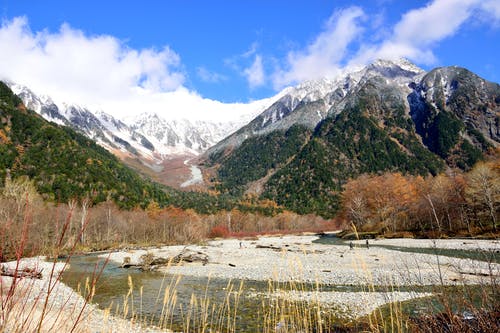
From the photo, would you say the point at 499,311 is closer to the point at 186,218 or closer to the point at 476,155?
the point at 186,218

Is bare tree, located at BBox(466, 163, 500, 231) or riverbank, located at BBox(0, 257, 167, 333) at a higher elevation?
bare tree, located at BBox(466, 163, 500, 231)

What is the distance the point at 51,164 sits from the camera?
326 ft

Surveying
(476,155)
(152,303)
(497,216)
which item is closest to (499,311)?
(152,303)

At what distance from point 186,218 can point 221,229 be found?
50.6 ft

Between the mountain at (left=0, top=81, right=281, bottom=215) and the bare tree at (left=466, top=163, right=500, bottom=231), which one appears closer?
the bare tree at (left=466, top=163, right=500, bottom=231)

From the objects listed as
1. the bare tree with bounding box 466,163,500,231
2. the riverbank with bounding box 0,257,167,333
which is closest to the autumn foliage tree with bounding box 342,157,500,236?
the bare tree with bounding box 466,163,500,231

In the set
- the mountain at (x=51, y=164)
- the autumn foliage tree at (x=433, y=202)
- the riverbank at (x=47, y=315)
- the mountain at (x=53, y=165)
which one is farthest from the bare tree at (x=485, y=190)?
the mountain at (x=51, y=164)

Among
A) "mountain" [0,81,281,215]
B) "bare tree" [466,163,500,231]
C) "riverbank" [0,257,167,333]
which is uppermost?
"mountain" [0,81,281,215]

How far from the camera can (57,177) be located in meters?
93.9

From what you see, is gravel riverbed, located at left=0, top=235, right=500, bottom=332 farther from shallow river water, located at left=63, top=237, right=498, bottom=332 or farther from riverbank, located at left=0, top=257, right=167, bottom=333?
shallow river water, located at left=63, top=237, right=498, bottom=332

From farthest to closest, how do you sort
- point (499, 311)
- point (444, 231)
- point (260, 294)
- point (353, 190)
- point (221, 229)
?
1. point (221, 229)
2. point (353, 190)
3. point (444, 231)
4. point (260, 294)
5. point (499, 311)

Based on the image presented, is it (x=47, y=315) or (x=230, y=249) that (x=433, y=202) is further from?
(x=47, y=315)

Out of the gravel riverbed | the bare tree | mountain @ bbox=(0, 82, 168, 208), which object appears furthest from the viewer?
mountain @ bbox=(0, 82, 168, 208)

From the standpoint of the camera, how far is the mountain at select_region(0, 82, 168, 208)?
9025cm
